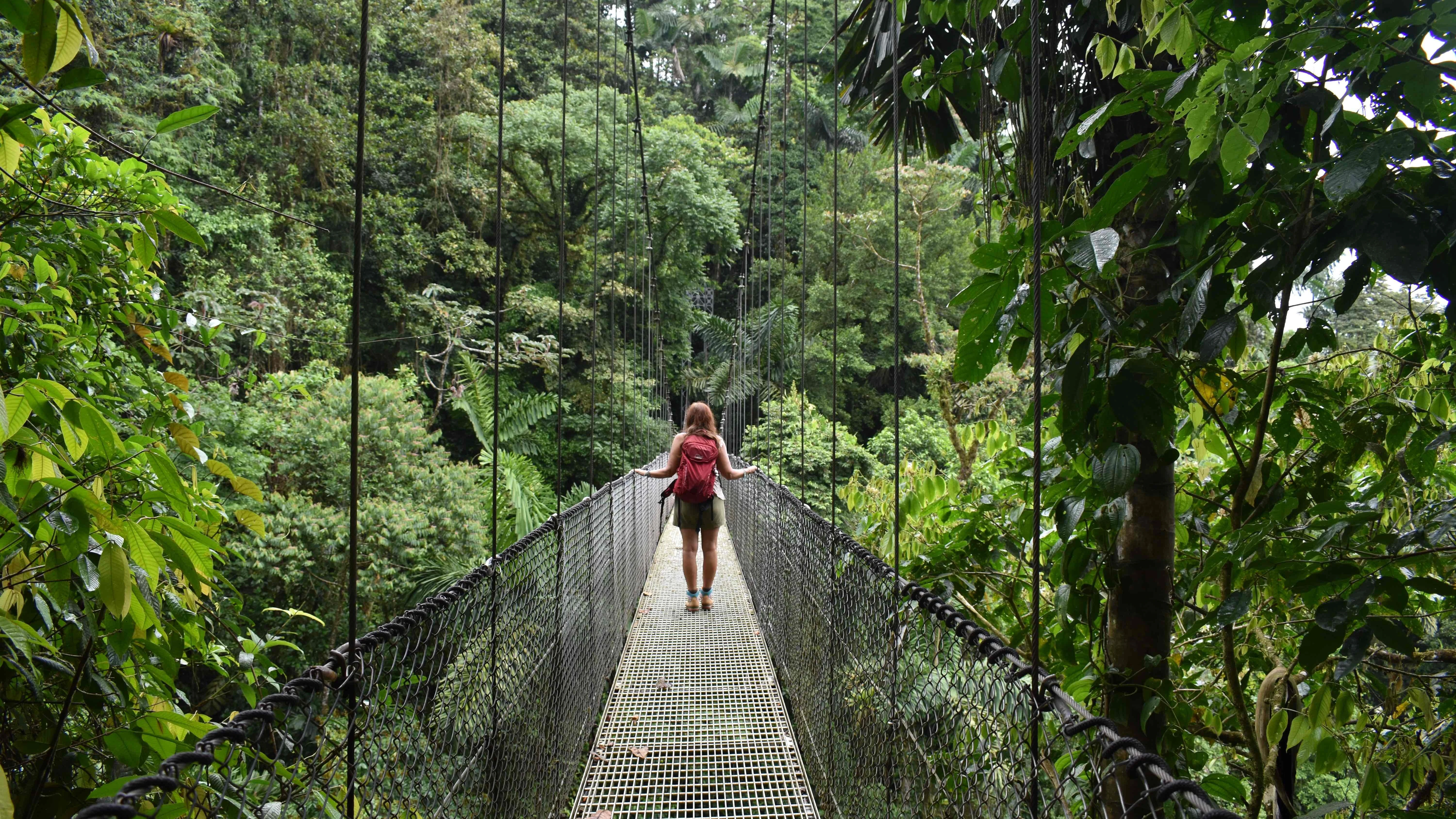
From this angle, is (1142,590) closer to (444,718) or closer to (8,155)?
(444,718)

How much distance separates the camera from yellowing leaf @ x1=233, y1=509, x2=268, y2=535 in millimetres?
1021

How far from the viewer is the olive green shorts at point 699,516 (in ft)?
8.77

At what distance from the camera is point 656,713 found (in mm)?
Answer: 1939

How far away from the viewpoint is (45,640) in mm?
694

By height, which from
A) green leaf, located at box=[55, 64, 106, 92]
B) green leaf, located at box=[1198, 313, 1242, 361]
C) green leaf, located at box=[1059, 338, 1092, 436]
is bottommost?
green leaf, located at box=[1059, 338, 1092, 436]

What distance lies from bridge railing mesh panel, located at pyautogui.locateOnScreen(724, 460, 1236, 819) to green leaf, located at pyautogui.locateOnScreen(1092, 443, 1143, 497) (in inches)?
7.7

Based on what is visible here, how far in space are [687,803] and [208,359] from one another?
6654mm

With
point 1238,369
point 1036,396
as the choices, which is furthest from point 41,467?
point 1238,369

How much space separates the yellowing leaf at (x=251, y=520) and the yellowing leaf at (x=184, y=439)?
98mm

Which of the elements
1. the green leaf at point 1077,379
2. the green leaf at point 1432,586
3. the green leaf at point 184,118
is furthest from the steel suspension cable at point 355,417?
the green leaf at point 1432,586

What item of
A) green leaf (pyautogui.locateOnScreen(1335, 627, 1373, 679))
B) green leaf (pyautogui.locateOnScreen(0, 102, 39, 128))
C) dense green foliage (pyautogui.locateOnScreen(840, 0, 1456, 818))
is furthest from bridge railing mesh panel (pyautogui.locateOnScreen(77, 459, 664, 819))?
green leaf (pyautogui.locateOnScreen(1335, 627, 1373, 679))

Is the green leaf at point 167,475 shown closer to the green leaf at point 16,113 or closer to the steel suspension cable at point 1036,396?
the green leaf at point 16,113

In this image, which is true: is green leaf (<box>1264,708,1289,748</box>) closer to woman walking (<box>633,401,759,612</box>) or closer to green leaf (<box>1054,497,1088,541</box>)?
green leaf (<box>1054,497,1088,541</box>)

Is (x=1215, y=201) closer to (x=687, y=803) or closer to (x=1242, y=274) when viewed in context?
(x=1242, y=274)
